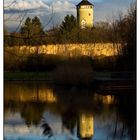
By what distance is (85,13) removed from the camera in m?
4.31

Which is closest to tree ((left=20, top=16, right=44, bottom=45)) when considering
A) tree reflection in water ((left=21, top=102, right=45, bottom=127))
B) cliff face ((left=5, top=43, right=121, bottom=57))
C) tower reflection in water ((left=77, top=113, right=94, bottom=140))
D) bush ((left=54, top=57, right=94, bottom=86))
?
cliff face ((left=5, top=43, right=121, bottom=57))

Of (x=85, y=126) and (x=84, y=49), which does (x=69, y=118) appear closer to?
(x=85, y=126)

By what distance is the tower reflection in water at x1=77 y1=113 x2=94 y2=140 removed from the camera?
4289mm

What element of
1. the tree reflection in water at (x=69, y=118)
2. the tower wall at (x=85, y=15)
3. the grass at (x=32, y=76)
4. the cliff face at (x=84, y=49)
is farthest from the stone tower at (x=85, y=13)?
the tree reflection in water at (x=69, y=118)

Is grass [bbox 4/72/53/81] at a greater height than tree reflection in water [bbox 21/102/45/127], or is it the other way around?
grass [bbox 4/72/53/81]

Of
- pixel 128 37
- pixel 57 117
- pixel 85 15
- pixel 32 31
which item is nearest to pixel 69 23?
pixel 85 15

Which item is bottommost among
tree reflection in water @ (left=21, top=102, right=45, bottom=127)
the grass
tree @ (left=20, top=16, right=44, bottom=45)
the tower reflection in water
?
the tower reflection in water

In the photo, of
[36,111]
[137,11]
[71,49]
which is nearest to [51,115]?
[36,111]

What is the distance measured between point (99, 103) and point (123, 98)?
0.41 ft

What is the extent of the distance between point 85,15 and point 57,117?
535mm

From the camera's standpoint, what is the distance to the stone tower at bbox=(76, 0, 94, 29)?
430cm

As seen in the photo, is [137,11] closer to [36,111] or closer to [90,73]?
[90,73]

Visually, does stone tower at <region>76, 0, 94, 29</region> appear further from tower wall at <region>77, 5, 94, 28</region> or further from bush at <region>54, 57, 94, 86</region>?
bush at <region>54, 57, 94, 86</region>

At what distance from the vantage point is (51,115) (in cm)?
429
